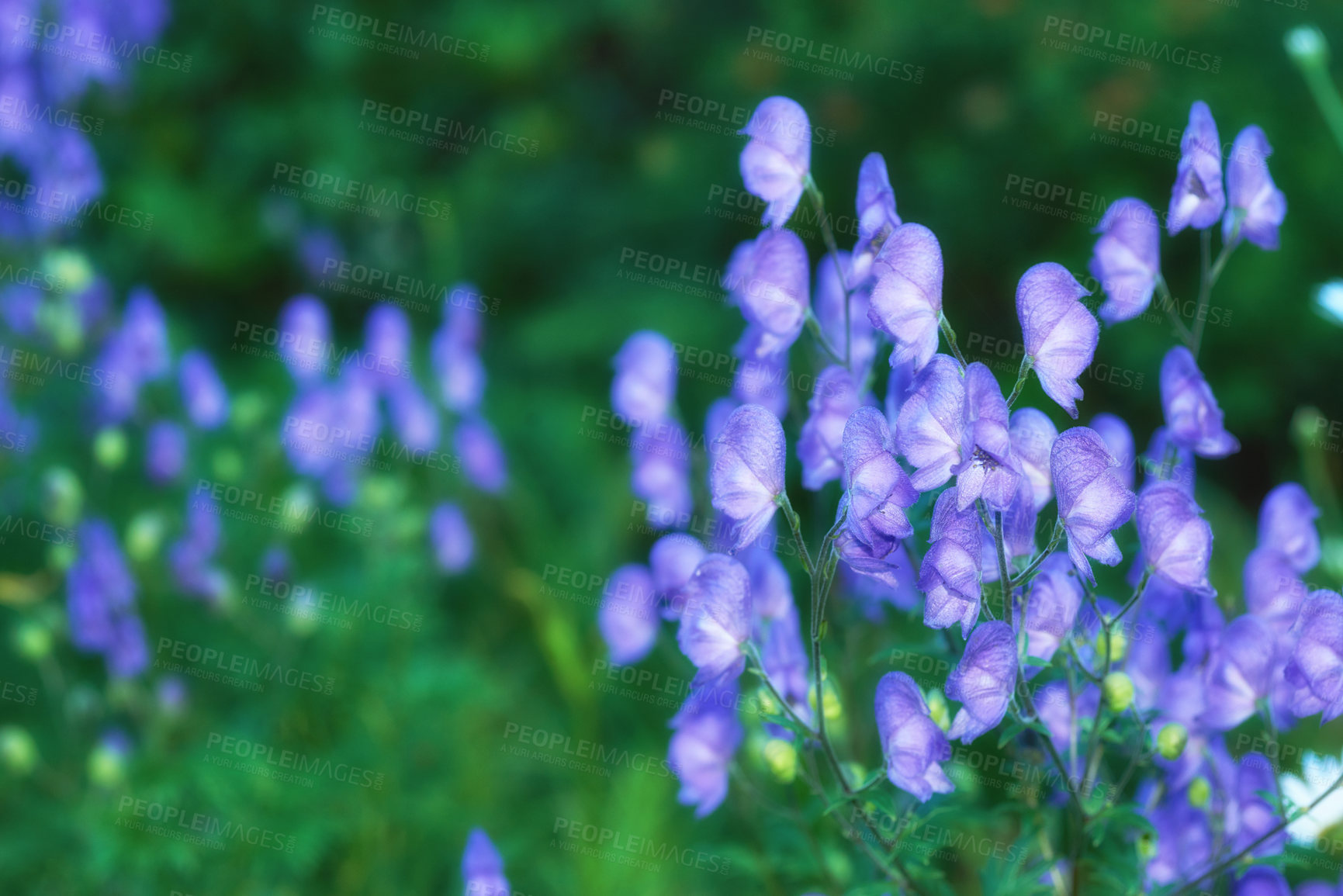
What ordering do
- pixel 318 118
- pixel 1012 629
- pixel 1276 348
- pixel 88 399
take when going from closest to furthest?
pixel 1012 629, pixel 88 399, pixel 1276 348, pixel 318 118

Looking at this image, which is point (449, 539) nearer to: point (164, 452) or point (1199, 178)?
point (164, 452)

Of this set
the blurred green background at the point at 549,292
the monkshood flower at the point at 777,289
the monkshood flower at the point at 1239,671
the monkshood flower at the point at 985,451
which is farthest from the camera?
the blurred green background at the point at 549,292

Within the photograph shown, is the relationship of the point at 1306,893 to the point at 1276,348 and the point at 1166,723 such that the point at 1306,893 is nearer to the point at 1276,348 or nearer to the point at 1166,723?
the point at 1166,723

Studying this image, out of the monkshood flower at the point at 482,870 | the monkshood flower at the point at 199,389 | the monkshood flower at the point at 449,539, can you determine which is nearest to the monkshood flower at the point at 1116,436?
the monkshood flower at the point at 482,870

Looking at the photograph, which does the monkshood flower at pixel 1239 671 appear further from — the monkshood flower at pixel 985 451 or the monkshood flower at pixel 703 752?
the monkshood flower at pixel 703 752

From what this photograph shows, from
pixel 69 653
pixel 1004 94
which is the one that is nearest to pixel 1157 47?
pixel 1004 94

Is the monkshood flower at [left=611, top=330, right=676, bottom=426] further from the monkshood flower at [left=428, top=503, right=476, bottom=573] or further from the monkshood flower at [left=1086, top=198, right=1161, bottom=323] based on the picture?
the monkshood flower at [left=428, top=503, right=476, bottom=573]
